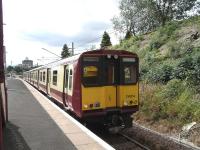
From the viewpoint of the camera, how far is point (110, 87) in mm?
13859

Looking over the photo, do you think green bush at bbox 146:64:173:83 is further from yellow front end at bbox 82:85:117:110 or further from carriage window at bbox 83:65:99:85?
carriage window at bbox 83:65:99:85

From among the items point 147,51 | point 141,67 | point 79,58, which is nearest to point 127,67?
point 79,58

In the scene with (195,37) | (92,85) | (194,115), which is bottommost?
(194,115)

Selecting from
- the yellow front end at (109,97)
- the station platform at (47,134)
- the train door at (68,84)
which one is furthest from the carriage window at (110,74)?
the station platform at (47,134)

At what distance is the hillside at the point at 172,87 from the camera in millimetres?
15297

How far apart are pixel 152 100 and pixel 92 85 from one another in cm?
579

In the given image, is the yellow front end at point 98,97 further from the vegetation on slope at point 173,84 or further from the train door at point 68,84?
the vegetation on slope at point 173,84

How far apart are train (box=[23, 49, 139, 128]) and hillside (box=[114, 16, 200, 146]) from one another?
2174 millimetres

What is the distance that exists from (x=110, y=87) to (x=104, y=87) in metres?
0.28

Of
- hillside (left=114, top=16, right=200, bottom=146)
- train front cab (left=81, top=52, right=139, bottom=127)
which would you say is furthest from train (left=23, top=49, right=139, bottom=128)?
hillside (left=114, top=16, right=200, bottom=146)

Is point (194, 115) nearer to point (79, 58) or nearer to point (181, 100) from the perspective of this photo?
point (181, 100)

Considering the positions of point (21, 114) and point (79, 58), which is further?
point (21, 114)

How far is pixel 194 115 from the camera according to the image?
14680 mm

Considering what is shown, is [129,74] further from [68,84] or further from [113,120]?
[68,84]
